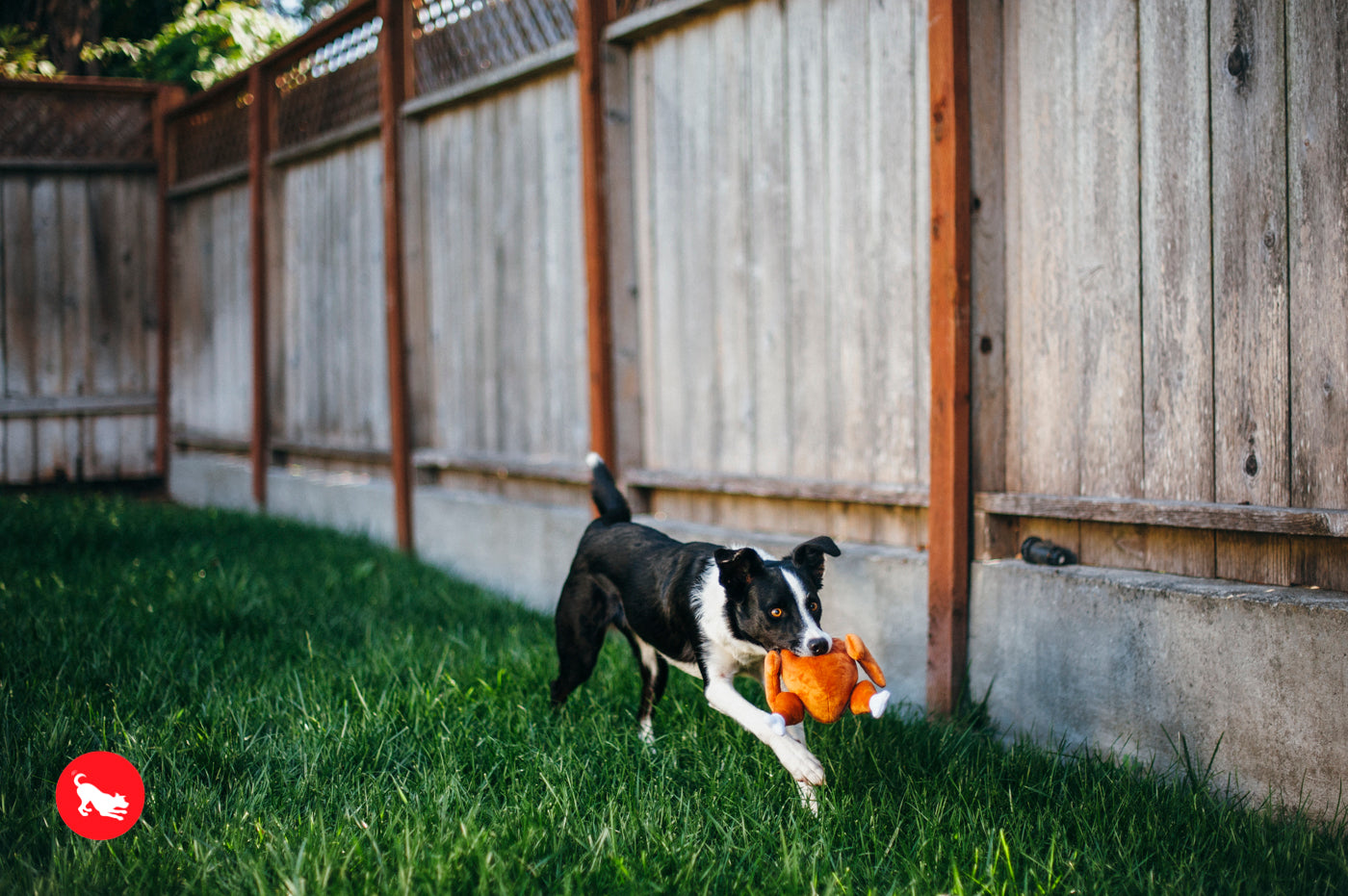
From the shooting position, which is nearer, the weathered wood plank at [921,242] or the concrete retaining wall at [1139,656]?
the concrete retaining wall at [1139,656]

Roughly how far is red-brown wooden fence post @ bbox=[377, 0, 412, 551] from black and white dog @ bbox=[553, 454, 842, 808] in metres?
2.97

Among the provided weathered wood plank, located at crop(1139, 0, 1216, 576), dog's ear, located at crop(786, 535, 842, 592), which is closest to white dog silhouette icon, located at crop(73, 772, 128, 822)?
dog's ear, located at crop(786, 535, 842, 592)

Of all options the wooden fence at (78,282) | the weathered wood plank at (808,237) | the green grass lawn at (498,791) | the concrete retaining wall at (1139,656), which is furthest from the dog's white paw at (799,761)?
the wooden fence at (78,282)

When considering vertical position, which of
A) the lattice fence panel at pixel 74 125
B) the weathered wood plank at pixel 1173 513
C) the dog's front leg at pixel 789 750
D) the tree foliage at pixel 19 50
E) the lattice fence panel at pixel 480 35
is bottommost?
the dog's front leg at pixel 789 750

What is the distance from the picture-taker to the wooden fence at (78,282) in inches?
338

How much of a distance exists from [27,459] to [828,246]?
779 centimetres

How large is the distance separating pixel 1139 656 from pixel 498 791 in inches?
71.9

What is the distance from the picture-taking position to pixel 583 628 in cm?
322

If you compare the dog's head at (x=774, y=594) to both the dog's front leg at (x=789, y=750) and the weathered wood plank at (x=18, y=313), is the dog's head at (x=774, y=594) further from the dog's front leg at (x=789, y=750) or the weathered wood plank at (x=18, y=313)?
the weathered wood plank at (x=18, y=313)

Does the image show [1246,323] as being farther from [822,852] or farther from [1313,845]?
[822,852]

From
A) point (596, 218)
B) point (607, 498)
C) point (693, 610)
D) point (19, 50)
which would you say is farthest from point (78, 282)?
point (693, 610)

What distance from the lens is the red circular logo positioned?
2.28 metres

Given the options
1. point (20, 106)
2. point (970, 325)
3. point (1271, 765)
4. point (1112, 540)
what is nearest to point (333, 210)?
point (20, 106)

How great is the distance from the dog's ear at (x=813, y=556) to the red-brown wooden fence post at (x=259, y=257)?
20.3 ft
